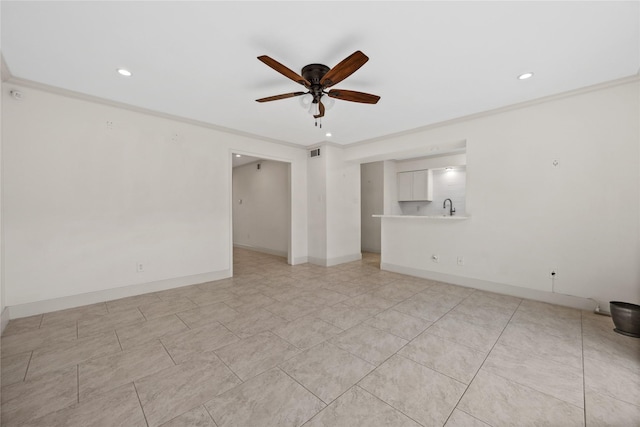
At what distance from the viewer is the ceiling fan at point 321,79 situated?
1977 mm

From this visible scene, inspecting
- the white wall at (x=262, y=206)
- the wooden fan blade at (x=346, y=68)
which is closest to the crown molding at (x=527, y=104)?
the wooden fan blade at (x=346, y=68)

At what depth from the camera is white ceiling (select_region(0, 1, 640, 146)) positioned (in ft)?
5.81

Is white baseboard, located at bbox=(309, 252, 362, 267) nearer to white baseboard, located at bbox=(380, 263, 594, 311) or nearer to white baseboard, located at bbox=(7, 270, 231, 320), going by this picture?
white baseboard, located at bbox=(380, 263, 594, 311)

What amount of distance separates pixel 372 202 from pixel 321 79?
508 cm

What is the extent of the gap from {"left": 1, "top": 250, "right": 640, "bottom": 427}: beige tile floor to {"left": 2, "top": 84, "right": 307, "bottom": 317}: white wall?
47 cm

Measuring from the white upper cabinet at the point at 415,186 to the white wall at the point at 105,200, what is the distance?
15.1 feet

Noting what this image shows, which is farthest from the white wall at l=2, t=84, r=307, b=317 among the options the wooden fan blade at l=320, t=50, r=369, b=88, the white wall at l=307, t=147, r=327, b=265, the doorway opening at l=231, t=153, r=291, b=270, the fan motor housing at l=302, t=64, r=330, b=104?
the wooden fan blade at l=320, t=50, r=369, b=88

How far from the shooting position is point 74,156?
3.08 metres

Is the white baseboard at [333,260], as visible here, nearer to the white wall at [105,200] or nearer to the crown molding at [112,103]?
the white wall at [105,200]

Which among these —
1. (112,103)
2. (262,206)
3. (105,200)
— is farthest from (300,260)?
(112,103)

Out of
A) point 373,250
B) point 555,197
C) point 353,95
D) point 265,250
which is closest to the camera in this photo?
point 353,95

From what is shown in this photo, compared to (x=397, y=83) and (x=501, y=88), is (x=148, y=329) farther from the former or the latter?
(x=501, y=88)

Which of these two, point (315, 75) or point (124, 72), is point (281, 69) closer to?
point (315, 75)

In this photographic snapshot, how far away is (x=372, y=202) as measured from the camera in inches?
278
